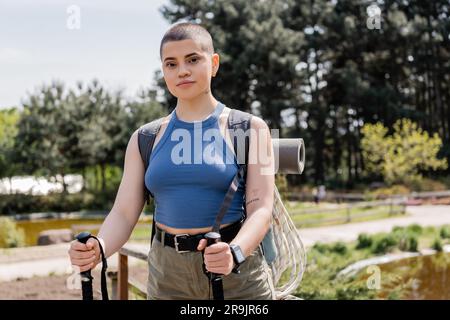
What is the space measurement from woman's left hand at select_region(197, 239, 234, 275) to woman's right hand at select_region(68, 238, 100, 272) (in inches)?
14.0

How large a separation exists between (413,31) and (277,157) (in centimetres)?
3141

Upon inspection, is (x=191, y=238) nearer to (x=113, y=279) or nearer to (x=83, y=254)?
(x=83, y=254)

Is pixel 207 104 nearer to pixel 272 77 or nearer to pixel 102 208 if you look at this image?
pixel 102 208

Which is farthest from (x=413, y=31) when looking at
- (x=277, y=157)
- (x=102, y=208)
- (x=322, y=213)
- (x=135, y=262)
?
(x=277, y=157)

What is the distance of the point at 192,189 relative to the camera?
1691 mm

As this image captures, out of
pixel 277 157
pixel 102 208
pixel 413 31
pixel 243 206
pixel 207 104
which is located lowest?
pixel 102 208

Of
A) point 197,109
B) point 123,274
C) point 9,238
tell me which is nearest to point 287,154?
point 197,109

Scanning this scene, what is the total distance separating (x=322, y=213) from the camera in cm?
1923

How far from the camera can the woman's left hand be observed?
4.78 ft

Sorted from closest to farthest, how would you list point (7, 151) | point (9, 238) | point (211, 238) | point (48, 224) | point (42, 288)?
1. point (211, 238)
2. point (42, 288)
3. point (9, 238)
4. point (48, 224)
5. point (7, 151)

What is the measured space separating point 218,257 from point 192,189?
0.98 ft

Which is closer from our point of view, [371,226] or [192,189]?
[192,189]

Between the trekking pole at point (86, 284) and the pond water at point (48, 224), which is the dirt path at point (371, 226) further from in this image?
the trekking pole at point (86, 284)
